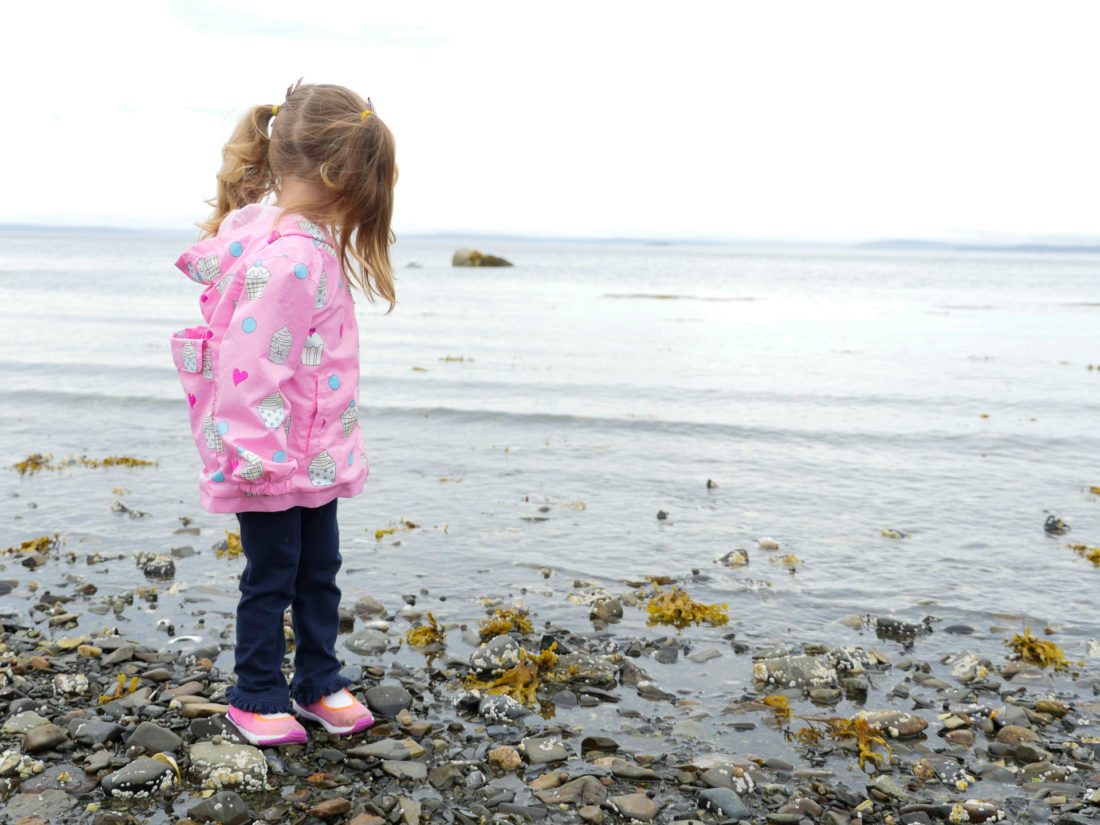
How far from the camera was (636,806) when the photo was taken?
13.3 feet

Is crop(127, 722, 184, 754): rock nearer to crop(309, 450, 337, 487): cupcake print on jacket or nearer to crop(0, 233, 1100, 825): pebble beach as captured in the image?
crop(0, 233, 1100, 825): pebble beach

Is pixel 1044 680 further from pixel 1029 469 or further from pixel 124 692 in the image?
pixel 1029 469

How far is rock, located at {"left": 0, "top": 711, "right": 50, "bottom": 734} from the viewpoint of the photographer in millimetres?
4520

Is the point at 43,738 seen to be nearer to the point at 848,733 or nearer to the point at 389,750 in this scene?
the point at 389,750

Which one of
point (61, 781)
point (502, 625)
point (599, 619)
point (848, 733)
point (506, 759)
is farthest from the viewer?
point (599, 619)

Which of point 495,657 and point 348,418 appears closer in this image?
point 348,418

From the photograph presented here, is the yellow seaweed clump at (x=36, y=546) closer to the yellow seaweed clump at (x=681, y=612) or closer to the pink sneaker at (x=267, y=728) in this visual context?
the pink sneaker at (x=267, y=728)

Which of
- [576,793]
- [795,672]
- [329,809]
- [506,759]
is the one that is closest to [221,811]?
[329,809]

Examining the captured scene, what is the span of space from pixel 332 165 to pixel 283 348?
3.15 feet

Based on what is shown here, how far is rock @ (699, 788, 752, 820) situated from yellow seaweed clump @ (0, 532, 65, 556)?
6.52 metres

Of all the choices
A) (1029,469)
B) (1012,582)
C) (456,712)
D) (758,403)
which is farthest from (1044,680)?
(758,403)

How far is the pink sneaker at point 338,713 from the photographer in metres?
4.69

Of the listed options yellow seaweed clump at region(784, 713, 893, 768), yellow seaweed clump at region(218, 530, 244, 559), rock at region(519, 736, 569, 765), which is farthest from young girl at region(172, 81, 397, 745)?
yellow seaweed clump at region(218, 530, 244, 559)

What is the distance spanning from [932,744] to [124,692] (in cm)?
469
